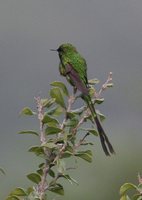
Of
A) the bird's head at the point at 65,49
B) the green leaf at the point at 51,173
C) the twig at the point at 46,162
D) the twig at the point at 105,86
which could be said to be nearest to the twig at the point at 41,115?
the twig at the point at 46,162

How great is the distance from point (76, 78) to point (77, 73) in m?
0.06

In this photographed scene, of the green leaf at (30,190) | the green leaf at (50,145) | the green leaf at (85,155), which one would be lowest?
the green leaf at (30,190)

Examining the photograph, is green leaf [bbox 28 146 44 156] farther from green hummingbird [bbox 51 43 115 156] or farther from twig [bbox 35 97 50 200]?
green hummingbird [bbox 51 43 115 156]

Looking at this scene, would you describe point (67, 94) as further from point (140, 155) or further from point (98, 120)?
point (140, 155)

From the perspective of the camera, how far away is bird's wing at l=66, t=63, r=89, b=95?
2.75 meters

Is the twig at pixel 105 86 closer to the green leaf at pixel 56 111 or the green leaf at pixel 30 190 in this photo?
the green leaf at pixel 56 111

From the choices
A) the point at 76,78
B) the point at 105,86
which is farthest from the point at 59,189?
the point at 76,78

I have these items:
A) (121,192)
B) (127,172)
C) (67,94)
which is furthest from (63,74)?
(127,172)

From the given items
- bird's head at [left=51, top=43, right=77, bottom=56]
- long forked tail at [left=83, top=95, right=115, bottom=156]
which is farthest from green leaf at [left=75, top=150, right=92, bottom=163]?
bird's head at [left=51, top=43, right=77, bottom=56]

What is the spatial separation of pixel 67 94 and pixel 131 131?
3011cm

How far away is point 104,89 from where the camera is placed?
2660 mm

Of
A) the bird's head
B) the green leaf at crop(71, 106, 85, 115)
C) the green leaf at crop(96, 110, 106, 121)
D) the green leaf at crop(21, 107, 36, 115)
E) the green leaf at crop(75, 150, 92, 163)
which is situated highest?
the bird's head

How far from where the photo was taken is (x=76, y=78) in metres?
2.87

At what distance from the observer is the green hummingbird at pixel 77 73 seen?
103 inches
